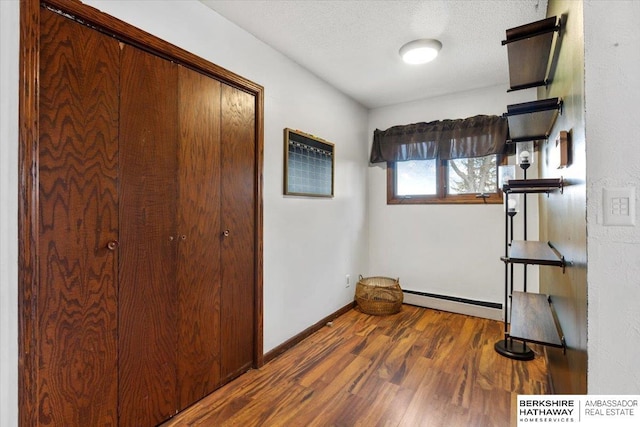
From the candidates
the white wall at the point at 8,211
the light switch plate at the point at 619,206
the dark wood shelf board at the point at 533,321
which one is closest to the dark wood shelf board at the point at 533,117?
the light switch plate at the point at 619,206

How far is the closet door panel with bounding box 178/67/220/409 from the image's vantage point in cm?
169

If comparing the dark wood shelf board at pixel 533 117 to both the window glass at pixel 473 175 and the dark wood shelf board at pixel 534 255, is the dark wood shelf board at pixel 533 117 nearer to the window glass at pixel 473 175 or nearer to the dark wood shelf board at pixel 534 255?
the dark wood shelf board at pixel 534 255

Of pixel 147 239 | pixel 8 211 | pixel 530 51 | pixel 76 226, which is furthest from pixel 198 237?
pixel 530 51

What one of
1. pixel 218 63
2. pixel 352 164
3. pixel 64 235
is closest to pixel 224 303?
pixel 64 235

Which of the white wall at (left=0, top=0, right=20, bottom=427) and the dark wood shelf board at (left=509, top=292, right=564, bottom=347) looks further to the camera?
the dark wood shelf board at (left=509, top=292, right=564, bottom=347)

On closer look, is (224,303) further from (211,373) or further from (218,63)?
(218,63)

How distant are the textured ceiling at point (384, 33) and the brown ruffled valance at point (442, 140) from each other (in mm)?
431

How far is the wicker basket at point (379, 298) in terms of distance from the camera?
124 inches

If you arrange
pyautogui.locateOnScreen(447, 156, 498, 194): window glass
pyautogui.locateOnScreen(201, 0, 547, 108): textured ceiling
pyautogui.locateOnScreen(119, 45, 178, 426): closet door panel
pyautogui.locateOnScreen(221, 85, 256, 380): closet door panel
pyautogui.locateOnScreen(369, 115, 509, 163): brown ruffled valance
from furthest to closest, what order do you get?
pyautogui.locateOnScreen(447, 156, 498, 194): window glass, pyautogui.locateOnScreen(369, 115, 509, 163): brown ruffled valance, pyautogui.locateOnScreen(221, 85, 256, 380): closet door panel, pyautogui.locateOnScreen(201, 0, 547, 108): textured ceiling, pyautogui.locateOnScreen(119, 45, 178, 426): closet door panel

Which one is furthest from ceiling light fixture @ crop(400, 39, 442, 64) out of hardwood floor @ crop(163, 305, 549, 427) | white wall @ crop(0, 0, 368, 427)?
hardwood floor @ crop(163, 305, 549, 427)

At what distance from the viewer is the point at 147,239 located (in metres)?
1.53

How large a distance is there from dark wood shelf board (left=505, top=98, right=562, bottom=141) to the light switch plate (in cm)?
67

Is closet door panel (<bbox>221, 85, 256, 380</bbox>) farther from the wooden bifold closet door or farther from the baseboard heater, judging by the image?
the baseboard heater

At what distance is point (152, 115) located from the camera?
5.07 feet
